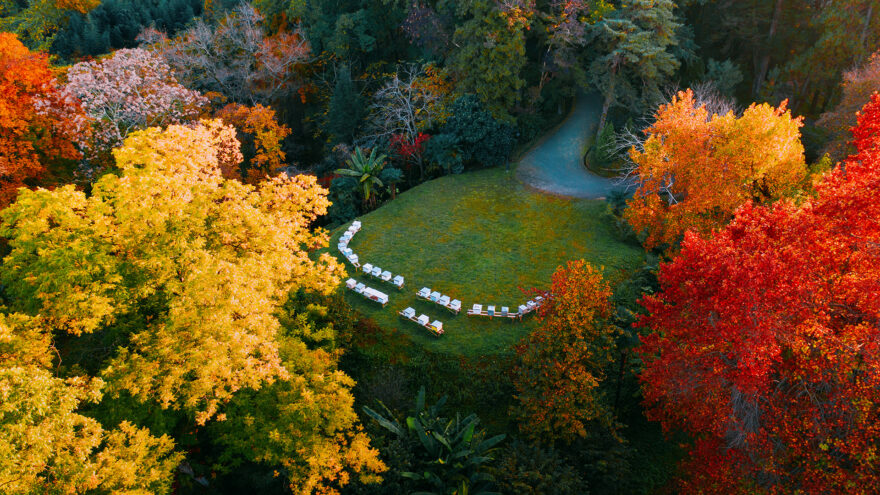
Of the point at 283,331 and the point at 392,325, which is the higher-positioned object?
the point at 283,331

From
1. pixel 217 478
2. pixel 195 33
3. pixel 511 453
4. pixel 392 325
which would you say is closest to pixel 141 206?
pixel 217 478

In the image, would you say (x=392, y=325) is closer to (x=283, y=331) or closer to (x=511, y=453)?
(x=283, y=331)

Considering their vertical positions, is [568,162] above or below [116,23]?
below

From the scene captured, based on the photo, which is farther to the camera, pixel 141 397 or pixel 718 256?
pixel 718 256

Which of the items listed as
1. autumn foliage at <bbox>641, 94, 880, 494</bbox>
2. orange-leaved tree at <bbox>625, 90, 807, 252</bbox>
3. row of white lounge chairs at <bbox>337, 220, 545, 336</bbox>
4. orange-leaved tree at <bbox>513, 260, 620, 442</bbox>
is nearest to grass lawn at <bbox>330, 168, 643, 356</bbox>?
row of white lounge chairs at <bbox>337, 220, 545, 336</bbox>

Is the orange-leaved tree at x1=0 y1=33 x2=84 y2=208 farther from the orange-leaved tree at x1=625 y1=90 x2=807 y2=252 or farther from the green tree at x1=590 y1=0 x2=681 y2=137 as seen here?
the green tree at x1=590 y1=0 x2=681 y2=137

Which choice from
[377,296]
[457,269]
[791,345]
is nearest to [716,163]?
[791,345]

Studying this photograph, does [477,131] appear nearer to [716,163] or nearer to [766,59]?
[716,163]
